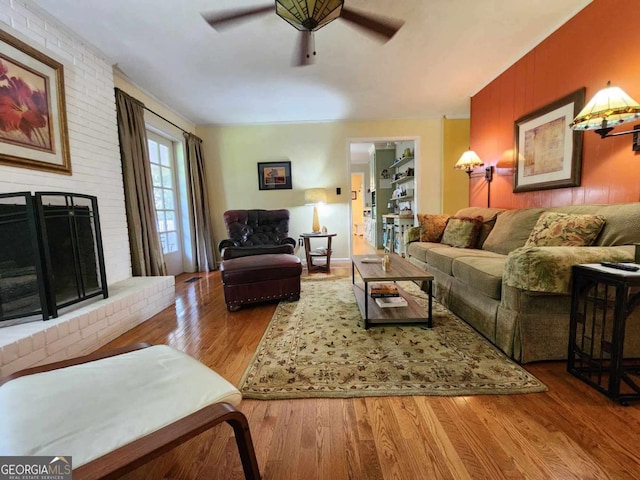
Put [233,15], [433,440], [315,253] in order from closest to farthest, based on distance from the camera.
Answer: [433,440] < [233,15] < [315,253]

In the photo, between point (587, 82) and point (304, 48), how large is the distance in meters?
2.25

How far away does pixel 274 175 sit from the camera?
190 inches

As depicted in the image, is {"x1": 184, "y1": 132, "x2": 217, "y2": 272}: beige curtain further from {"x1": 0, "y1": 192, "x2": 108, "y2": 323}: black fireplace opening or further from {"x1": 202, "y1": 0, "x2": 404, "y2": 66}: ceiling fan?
{"x1": 202, "y1": 0, "x2": 404, "y2": 66}: ceiling fan

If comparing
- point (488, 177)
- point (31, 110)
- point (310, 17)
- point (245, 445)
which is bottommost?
point (245, 445)

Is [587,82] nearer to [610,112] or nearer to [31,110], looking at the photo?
[610,112]

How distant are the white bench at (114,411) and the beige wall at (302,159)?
406cm

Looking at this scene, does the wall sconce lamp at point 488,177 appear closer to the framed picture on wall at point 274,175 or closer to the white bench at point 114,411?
the framed picture on wall at point 274,175

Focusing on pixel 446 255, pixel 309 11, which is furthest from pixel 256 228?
pixel 309 11

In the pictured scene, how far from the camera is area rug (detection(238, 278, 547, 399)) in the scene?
1.39 m

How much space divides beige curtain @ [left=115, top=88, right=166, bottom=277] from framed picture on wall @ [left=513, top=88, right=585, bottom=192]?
410 centimetres

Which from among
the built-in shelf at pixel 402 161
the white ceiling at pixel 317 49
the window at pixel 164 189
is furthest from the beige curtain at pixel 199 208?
the built-in shelf at pixel 402 161

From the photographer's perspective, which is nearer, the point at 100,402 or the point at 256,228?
the point at 100,402

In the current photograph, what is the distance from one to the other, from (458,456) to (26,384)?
1486 mm

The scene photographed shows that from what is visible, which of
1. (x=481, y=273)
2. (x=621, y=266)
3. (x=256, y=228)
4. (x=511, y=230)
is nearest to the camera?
(x=621, y=266)
